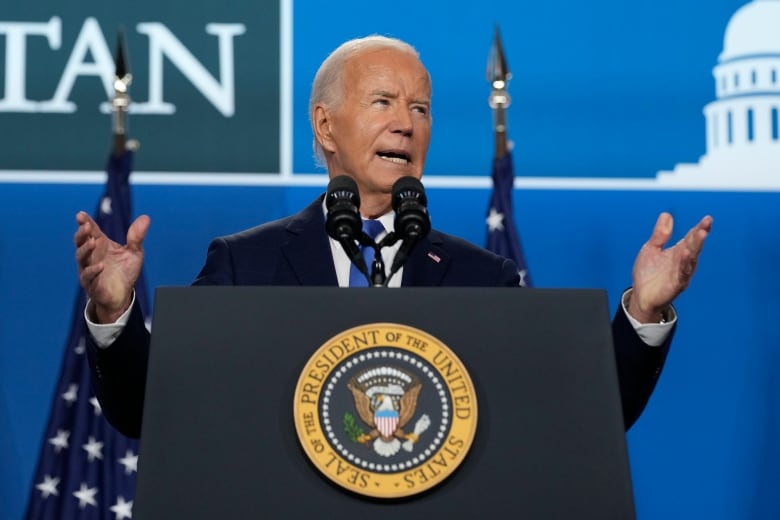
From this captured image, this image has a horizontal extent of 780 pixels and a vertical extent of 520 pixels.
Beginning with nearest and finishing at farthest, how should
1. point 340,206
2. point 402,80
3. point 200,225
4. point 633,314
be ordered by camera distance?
point 340,206
point 633,314
point 402,80
point 200,225

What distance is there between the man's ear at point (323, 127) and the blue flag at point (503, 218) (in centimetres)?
141

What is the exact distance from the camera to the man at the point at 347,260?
1908mm

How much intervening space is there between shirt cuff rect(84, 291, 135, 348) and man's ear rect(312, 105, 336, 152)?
0.90 m

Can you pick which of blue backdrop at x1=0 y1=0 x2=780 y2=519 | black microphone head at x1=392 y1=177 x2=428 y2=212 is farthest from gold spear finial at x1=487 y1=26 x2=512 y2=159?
black microphone head at x1=392 y1=177 x2=428 y2=212

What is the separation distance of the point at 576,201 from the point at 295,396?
9.90 feet

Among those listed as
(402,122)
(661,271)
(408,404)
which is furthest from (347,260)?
(408,404)

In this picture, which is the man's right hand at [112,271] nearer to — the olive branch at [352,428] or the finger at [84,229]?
the finger at [84,229]

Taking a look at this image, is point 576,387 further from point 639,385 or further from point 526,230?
point 526,230

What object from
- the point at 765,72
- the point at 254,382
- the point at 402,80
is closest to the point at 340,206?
the point at 254,382

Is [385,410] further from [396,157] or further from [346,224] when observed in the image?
[396,157]

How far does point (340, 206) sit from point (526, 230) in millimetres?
2662

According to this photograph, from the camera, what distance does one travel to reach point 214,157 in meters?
4.28

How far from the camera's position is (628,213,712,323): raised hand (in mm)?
1910

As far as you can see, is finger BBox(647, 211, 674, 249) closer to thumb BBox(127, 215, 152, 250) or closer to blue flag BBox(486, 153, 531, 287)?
thumb BBox(127, 215, 152, 250)
